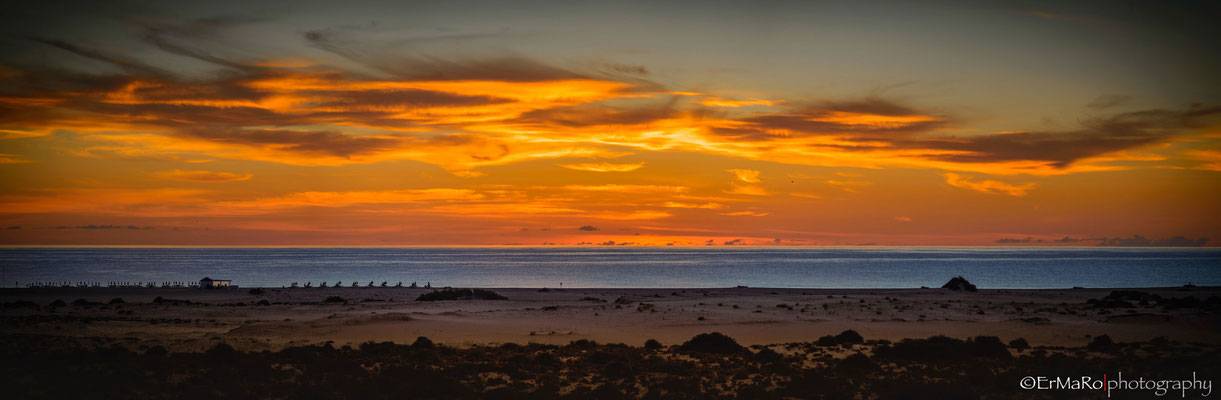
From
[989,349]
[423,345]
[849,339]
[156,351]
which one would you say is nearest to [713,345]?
[849,339]

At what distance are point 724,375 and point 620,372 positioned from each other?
2552 millimetres

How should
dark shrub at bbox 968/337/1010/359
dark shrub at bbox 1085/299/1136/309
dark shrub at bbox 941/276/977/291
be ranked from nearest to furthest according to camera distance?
1. dark shrub at bbox 968/337/1010/359
2. dark shrub at bbox 1085/299/1136/309
3. dark shrub at bbox 941/276/977/291

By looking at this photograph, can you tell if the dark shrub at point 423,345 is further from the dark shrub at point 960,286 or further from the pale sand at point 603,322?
the dark shrub at point 960,286

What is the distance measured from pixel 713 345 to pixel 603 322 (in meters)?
12.4

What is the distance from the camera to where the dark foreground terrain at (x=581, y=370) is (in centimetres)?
1700

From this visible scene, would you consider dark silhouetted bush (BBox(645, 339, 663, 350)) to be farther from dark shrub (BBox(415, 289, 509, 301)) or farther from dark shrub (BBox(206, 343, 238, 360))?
dark shrub (BBox(415, 289, 509, 301))

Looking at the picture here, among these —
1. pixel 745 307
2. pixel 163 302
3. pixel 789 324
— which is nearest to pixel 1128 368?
pixel 789 324

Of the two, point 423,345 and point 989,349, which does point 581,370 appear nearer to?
point 423,345

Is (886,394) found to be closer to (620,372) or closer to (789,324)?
(620,372)

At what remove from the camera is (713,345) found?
78.9ft

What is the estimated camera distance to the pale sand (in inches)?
1122

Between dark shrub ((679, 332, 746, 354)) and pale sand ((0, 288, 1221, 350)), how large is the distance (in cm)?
365

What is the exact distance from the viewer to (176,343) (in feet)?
77.0

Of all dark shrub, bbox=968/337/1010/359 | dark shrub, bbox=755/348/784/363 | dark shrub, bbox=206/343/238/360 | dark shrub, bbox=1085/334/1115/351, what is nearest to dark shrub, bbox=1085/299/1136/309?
dark shrub, bbox=1085/334/1115/351
